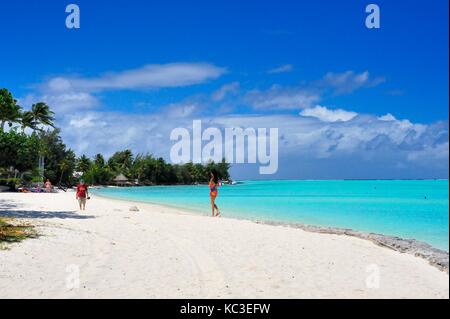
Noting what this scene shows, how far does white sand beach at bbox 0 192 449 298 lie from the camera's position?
687 cm

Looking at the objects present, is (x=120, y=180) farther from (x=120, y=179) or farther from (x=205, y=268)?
(x=205, y=268)

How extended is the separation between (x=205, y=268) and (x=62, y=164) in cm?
7540

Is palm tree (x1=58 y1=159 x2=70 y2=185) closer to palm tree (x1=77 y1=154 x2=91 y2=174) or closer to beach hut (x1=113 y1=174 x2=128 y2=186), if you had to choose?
palm tree (x1=77 y1=154 x2=91 y2=174)

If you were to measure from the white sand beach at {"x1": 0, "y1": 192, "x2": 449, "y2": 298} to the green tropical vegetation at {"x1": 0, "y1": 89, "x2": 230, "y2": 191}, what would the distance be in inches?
318

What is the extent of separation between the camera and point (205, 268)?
862 cm

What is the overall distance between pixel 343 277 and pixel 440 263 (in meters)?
3.30

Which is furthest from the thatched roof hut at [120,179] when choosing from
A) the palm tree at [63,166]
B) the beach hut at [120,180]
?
the palm tree at [63,166]

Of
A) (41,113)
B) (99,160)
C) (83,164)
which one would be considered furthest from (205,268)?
(99,160)

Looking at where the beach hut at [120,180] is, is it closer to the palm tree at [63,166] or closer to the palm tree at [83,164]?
the palm tree at [83,164]

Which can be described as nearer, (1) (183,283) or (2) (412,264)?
(1) (183,283)

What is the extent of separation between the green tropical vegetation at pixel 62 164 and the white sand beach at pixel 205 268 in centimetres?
807
